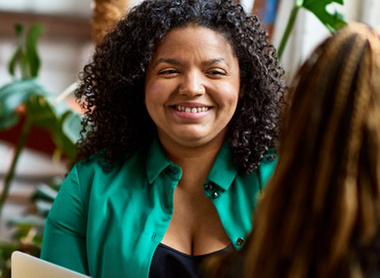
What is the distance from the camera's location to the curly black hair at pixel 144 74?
4.89 ft

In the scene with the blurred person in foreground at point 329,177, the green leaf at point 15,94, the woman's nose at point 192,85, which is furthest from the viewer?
the green leaf at point 15,94

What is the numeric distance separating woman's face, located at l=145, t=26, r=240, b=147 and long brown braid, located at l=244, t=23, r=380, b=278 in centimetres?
59

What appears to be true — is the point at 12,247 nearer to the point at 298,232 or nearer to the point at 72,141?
the point at 72,141

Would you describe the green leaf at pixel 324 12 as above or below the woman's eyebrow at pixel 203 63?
above

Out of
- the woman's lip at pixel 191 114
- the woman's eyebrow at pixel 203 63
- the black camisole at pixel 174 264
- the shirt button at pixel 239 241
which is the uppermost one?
the woman's eyebrow at pixel 203 63

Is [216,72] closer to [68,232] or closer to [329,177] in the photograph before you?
[68,232]

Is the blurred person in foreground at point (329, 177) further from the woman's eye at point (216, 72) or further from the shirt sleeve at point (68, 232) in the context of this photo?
the shirt sleeve at point (68, 232)

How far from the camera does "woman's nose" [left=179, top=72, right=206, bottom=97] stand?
140 centimetres

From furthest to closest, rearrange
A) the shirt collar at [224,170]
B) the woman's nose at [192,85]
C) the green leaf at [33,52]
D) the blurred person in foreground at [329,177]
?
the green leaf at [33,52] → the shirt collar at [224,170] → the woman's nose at [192,85] → the blurred person in foreground at [329,177]

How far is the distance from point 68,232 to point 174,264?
32 cm

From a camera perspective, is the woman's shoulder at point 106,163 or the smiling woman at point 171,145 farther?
the woman's shoulder at point 106,163

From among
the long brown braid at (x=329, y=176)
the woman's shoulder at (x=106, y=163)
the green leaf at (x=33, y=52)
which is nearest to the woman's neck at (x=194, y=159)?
the woman's shoulder at (x=106, y=163)

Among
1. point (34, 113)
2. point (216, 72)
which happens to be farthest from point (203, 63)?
point (34, 113)

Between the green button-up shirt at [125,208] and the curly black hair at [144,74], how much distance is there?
2.2 inches
